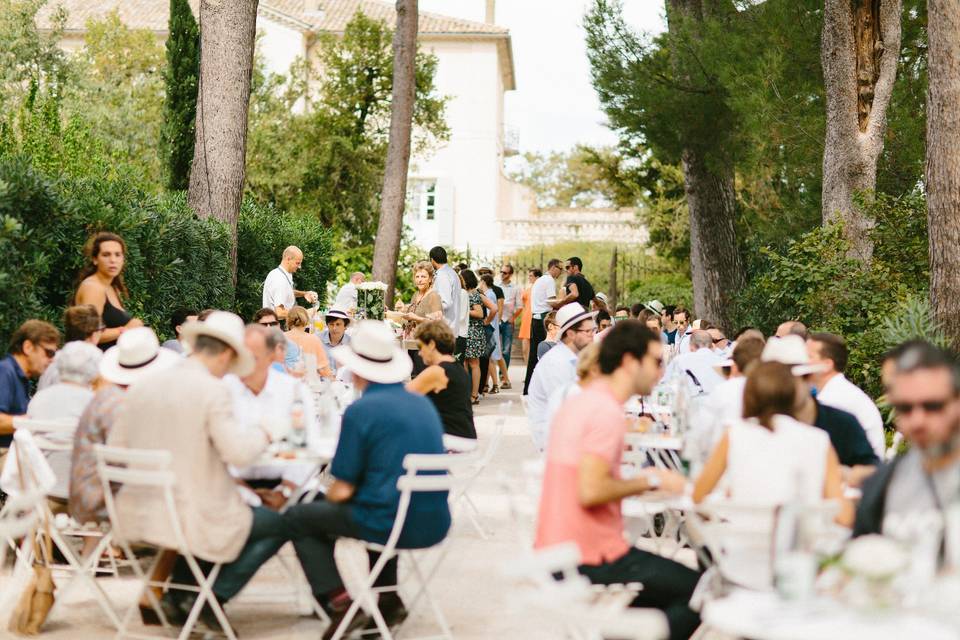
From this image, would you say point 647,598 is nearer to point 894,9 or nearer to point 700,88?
point 894,9

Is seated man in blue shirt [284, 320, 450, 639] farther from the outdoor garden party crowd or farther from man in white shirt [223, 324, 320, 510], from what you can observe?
man in white shirt [223, 324, 320, 510]

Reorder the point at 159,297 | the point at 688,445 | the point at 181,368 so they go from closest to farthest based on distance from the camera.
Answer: the point at 181,368 < the point at 688,445 < the point at 159,297

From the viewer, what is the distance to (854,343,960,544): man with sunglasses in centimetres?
356

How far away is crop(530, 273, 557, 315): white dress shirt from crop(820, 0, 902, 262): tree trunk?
4.94m

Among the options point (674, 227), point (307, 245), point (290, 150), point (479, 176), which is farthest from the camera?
point (479, 176)

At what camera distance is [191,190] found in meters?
13.6

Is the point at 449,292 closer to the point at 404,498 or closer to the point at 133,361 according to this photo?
the point at 133,361

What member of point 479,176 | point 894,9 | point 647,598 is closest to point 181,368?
point 647,598

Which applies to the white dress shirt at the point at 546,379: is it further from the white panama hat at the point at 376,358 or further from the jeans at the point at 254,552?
the jeans at the point at 254,552

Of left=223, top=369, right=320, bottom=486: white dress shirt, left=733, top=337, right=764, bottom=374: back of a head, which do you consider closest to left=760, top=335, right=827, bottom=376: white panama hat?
left=733, top=337, right=764, bottom=374: back of a head

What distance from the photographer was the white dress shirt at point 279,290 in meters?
12.6

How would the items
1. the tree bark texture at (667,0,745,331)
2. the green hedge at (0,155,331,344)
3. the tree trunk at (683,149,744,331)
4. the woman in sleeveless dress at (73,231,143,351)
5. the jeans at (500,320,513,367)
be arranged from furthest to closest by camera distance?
1. the jeans at (500,320,513,367)
2. the tree trunk at (683,149,744,331)
3. the tree bark texture at (667,0,745,331)
4. the woman in sleeveless dress at (73,231,143,351)
5. the green hedge at (0,155,331,344)

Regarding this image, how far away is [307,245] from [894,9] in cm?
926

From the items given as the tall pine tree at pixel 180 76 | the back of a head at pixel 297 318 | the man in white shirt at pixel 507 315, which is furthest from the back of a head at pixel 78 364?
the tall pine tree at pixel 180 76
